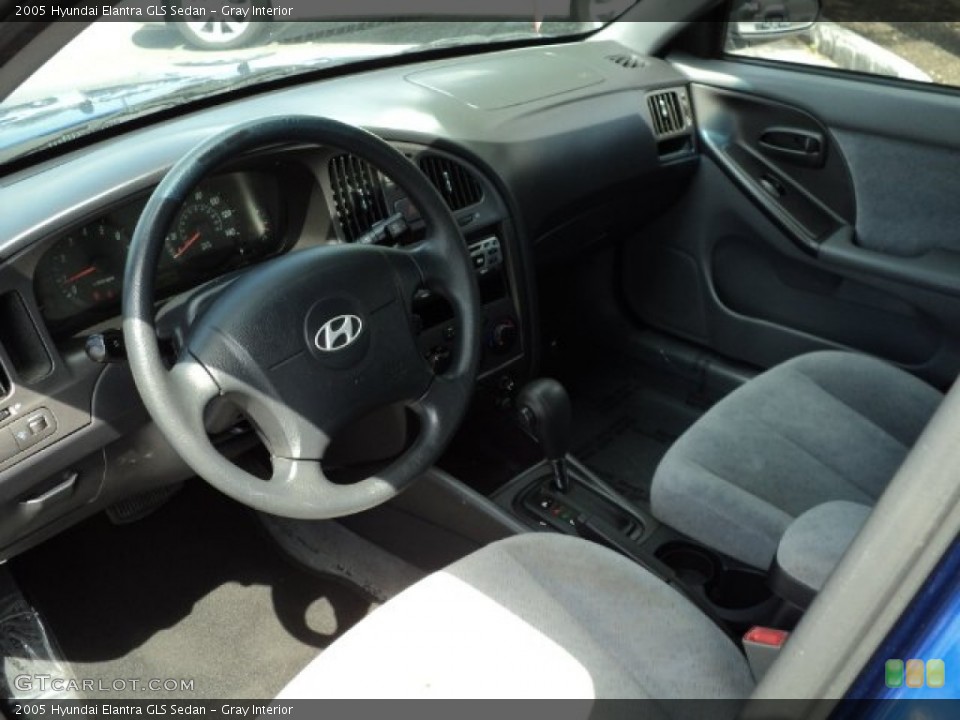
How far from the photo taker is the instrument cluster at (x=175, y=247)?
152 centimetres

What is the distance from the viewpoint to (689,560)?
1971 millimetres

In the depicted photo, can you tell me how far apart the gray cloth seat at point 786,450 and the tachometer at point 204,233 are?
2.82ft

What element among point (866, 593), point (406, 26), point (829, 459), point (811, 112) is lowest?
point (829, 459)

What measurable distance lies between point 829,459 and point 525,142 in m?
0.95

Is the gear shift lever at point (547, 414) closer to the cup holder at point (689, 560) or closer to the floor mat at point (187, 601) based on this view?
the cup holder at point (689, 560)

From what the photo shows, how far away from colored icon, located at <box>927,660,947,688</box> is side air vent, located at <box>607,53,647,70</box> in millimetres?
2011

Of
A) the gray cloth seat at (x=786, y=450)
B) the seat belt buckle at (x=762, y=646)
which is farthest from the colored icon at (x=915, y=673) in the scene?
the gray cloth seat at (x=786, y=450)

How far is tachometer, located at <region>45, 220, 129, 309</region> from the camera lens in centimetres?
151

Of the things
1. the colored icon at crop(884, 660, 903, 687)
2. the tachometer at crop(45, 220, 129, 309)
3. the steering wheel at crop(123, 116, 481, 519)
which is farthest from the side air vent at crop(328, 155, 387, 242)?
the colored icon at crop(884, 660, 903, 687)

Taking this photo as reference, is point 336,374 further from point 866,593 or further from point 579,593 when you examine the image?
point 866,593

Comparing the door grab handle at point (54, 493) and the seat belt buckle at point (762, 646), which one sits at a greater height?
the seat belt buckle at point (762, 646)

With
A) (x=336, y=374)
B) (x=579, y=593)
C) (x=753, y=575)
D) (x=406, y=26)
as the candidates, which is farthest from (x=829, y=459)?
(x=406, y=26)

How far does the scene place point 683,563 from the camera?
1970 mm

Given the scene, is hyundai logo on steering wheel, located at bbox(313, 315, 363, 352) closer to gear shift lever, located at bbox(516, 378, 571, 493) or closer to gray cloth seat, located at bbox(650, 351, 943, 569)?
Result: gear shift lever, located at bbox(516, 378, 571, 493)
